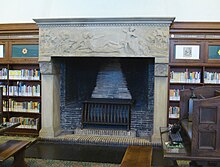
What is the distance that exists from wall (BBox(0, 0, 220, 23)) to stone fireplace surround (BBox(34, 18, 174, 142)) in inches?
23.7

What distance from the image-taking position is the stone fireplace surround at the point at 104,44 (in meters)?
5.24

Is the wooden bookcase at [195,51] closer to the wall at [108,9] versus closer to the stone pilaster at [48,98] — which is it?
the wall at [108,9]

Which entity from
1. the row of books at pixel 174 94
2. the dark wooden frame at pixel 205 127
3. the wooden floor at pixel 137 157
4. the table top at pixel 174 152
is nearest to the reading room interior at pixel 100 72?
the row of books at pixel 174 94

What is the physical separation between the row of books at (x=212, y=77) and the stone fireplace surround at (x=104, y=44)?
82 centimetres

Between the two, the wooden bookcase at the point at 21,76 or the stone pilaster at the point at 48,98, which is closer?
the stone pilaster at the point at 48,98

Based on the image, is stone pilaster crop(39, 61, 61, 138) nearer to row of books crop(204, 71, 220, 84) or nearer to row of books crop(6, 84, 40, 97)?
row of books crop(6, 84, 40, 97)

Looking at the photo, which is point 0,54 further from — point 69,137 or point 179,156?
point 179,156

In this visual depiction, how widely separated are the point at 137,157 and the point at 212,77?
267cm

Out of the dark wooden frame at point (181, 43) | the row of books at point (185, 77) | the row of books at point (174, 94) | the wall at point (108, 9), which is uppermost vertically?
the wall at point (108, 9)

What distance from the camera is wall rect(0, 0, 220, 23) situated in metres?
5.63

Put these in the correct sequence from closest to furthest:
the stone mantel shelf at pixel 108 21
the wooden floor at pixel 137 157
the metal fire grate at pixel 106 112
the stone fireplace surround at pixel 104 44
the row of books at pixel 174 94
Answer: the wooden floor at pixel 137 157, the stone mantel shelf at pixel 108 21, the stone fireplace surround at pixel 104 44, the row of books at pixel 174 94, the metal fire grate at pixel 106 112

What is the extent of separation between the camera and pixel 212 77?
17.7ft

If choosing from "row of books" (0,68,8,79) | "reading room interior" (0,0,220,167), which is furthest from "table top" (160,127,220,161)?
"row of books" (0,68,8,79)

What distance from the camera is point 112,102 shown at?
5840mm
